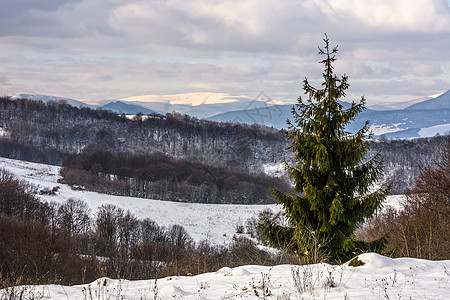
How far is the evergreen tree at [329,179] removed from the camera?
12023 mm

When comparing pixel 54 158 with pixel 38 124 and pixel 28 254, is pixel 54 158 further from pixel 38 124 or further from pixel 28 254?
pixel 28 254

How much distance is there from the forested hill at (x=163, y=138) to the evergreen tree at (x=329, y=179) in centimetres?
13677

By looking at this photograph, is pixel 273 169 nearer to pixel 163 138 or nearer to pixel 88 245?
pixel 163 138

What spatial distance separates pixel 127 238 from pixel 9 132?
12672cm

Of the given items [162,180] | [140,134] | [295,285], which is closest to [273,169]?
[162,180]

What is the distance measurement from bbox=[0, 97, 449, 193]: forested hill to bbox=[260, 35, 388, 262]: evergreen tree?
13677 cm

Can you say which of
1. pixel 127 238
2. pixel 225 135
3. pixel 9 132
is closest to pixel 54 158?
pixel 9 132

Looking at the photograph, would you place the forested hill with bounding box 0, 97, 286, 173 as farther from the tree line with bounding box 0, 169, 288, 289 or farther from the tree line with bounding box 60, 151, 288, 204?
the tree line with bounding box 0, 169, 288, 289

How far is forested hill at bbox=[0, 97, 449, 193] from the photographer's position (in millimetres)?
156125

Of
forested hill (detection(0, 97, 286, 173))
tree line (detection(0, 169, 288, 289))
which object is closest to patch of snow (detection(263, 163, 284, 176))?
forested hill (detection(0, 97, 286, 173))

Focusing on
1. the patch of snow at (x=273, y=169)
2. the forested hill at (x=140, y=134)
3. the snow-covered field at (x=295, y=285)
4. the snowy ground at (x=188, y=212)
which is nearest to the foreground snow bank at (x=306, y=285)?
the snow-covered field at (x=295, y=285)

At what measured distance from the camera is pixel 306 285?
19.7 ft

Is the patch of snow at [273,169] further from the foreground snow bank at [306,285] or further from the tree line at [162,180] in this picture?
the foreground snow bank at [306,285]

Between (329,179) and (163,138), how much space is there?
539ft
